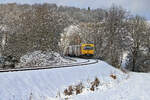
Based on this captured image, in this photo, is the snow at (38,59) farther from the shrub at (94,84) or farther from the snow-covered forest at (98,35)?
the shrub at (94,84)

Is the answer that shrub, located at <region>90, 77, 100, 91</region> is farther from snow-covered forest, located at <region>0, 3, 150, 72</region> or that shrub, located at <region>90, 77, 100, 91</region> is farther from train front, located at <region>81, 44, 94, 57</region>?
train front, located at <region>81, 44, 94, 57</region>

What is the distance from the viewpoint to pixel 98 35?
169 feet

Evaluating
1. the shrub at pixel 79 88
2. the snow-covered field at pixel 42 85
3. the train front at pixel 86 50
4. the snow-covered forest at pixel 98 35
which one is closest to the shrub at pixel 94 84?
the snow-covered field at pixel 42 85

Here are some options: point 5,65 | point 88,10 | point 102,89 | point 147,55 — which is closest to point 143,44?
point 147,55

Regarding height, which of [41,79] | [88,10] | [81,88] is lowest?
[81,88]

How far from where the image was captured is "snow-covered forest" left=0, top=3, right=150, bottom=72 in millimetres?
29984

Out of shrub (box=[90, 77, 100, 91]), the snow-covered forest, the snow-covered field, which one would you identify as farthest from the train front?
the snow-covered field

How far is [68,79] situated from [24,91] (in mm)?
4588

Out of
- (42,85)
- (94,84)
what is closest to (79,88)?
(94,84)

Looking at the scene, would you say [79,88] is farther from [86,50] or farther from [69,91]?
[86,50]

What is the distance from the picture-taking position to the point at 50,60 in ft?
93.4

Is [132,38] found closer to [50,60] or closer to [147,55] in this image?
[147,55]

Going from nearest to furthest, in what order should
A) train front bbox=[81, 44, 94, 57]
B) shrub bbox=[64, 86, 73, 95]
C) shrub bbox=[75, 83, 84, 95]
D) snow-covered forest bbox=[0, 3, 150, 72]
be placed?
shrub bbox=[64, 86, 73, 95] → shrub bbox=[75, 83, 84, 95] → snow-covered forest bbox=[0, 3, 150, 72] → train front bbox=[81, 44, 94, 57]

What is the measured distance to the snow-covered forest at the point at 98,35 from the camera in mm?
29984
